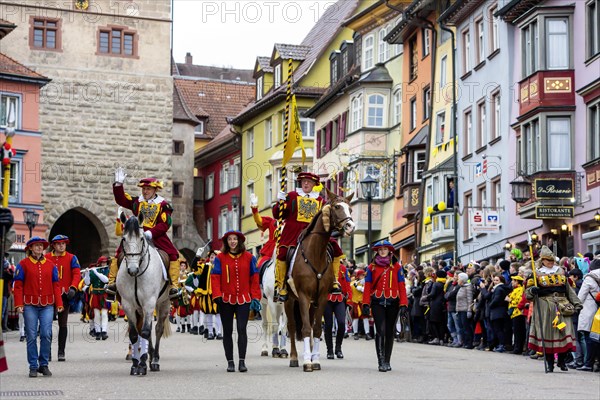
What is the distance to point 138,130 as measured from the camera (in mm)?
70062

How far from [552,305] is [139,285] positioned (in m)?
6.05

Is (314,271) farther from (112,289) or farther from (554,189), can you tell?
(554,189)

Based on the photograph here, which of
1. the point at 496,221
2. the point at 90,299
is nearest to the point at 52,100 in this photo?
the point at 496,221

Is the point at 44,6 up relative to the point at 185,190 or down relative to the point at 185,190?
up

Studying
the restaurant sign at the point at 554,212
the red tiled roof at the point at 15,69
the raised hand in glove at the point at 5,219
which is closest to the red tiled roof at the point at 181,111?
the red tiled roof at the point at 15,69

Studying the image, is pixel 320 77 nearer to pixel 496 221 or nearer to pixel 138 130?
pixel 138 130

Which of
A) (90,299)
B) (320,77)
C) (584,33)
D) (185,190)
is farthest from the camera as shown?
(185,190)

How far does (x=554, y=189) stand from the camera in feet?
123

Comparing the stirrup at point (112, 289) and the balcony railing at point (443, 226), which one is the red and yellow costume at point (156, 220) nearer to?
the stirrup at point (112, 289)

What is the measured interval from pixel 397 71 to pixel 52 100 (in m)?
18.0

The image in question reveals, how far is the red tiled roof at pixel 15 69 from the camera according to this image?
207 feet

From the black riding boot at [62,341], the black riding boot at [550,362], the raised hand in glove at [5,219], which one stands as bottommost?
the black riding boot at [550,362]

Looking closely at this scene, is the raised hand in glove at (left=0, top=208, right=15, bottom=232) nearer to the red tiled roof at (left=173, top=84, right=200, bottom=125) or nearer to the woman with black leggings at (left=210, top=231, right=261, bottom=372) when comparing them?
the woman with black leggings at (left=210, top=231, right=261, bottom=372)

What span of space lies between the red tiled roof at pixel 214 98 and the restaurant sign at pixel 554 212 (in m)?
57.0
